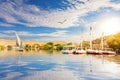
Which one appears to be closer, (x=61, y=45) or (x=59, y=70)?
(x=59, y=70)

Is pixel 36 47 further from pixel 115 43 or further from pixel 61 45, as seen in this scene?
pixel 115 43

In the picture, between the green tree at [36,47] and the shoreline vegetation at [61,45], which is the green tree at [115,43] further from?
the green tree at [36,47]

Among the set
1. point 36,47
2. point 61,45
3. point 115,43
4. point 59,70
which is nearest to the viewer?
point 59,70

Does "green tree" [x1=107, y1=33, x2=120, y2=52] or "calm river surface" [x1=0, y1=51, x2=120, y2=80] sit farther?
"green tree" [x1=107, y1=33, x2=120, y2=52]

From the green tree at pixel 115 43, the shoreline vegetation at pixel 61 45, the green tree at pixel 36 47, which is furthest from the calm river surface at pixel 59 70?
the green tree at pixel 36 47

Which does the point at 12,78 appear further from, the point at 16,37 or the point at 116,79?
the point at 16,37

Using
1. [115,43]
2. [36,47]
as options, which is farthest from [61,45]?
[115,43]

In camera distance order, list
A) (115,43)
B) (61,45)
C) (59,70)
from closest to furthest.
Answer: (59,70), (115,43), (61,45)

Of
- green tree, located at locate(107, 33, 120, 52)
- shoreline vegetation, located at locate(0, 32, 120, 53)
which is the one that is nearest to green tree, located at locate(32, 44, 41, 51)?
shoreline vegetation, located at locate(0, 32, 120, 53)

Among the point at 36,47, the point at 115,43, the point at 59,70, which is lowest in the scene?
the point at 59,70

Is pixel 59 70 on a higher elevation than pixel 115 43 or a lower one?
→ lower

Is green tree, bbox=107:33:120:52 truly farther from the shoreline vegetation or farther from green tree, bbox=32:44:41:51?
green tree, bbox=32:44:41:51

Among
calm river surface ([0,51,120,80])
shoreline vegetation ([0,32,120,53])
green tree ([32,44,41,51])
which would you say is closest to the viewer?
calm river surface ([0,51,120,80])

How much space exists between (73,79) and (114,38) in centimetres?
2645
